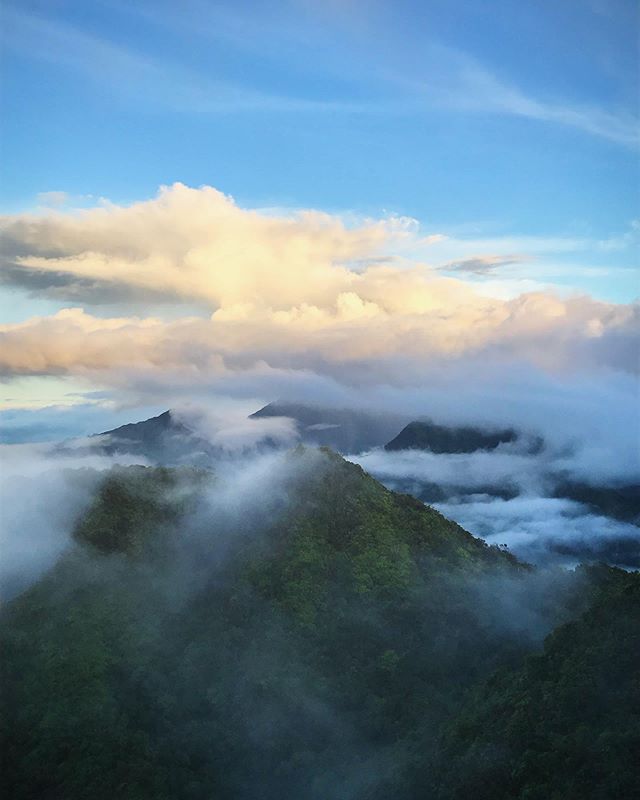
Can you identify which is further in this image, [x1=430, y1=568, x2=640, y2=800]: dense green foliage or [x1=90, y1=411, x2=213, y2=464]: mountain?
[x1=90, y1=411, x2=213, y2=464]: mountain

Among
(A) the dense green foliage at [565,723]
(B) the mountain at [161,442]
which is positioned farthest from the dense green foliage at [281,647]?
(B) the mountain at [161,442]

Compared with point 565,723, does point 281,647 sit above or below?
below

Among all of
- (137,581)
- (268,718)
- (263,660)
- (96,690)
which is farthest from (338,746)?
(137,581)

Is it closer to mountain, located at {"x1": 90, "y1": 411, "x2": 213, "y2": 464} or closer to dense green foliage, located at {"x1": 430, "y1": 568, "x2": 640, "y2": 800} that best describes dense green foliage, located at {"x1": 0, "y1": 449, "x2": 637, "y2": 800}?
dense green foliage, located at {"x1": 430, "y1": 568, "x2": 640, "y2": 800}

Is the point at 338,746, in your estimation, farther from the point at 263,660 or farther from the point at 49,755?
the point at 49,755

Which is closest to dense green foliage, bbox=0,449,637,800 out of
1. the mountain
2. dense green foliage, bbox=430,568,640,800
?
dense green foliage, bbox=430,568,640,800

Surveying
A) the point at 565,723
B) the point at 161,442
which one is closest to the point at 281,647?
the point at 565,723

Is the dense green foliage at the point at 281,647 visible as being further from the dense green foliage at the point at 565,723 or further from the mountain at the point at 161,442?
the mountain at the point at 161,442

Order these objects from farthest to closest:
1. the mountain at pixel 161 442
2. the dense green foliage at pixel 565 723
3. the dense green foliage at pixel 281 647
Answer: the mountain at pixel 161 442 < the dense green foliage at pixel 281 647 < the dense green foliage at pixel 565 723

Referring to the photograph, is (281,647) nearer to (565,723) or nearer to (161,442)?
(565,723)
